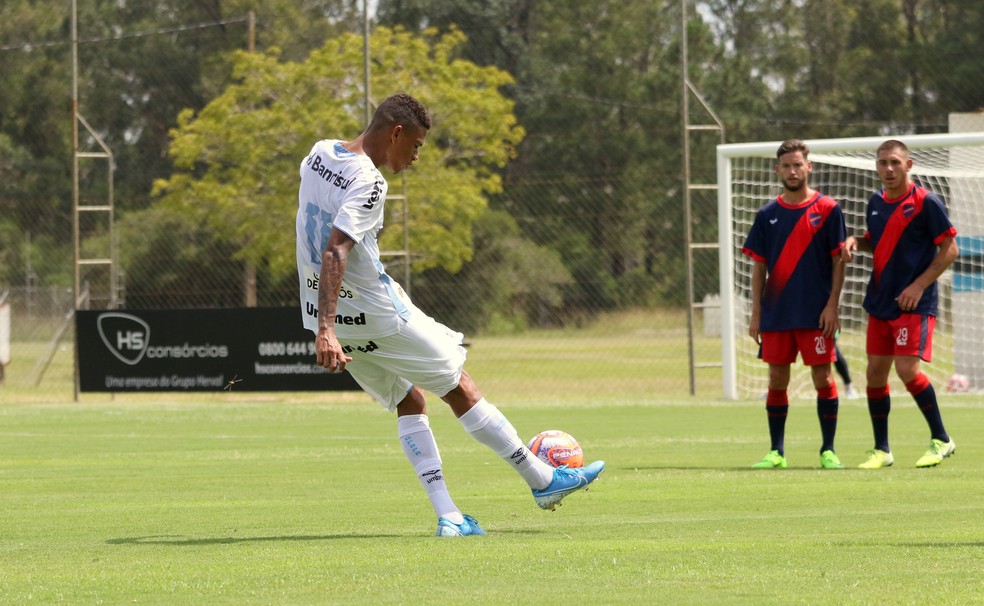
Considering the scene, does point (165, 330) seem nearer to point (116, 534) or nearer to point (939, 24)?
point (116, 534)

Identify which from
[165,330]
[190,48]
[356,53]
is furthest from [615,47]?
[165,330]

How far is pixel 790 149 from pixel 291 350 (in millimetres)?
10937

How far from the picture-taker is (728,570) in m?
5.52

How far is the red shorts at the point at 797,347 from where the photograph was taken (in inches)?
413

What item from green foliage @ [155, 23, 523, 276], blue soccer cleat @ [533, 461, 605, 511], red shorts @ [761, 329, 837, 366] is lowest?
blue soccer cleat @ [533, 461, 605, 511]

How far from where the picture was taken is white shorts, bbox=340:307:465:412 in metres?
6.83

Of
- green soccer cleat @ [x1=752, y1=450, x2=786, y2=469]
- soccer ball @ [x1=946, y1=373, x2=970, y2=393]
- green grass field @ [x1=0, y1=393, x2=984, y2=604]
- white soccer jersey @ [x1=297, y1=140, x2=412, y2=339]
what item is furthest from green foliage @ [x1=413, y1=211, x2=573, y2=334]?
white soccer jersey @ [x1=297, y1=140, x2=412, y2=339]

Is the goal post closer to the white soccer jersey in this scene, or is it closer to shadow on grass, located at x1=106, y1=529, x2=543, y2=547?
the white soccer jersey

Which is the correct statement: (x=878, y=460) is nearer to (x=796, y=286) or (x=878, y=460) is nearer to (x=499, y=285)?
(x=796, y=286)

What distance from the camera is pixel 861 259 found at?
22.1 metres

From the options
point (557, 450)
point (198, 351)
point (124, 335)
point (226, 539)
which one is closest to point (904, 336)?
point (557, 450)

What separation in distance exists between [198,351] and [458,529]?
1449cm

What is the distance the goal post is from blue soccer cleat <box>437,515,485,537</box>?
11.9 m

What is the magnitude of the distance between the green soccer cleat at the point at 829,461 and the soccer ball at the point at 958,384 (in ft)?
36.2
